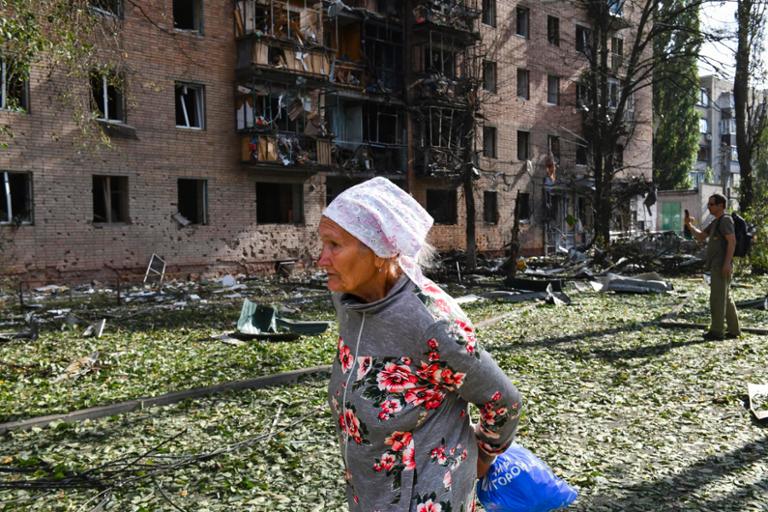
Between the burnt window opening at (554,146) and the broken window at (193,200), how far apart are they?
21.2 meters

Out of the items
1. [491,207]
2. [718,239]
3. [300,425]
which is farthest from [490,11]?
[300,425]

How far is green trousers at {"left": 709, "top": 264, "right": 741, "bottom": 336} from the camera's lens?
9250mm

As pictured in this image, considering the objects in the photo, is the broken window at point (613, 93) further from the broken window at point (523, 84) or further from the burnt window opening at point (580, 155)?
the broken window at point (523, 84)

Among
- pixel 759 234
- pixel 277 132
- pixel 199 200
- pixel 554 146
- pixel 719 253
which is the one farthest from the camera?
pixel 554 146

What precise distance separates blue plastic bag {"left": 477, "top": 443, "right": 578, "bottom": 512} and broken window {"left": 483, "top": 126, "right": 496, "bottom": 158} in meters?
31.6

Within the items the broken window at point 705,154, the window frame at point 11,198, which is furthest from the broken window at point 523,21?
the broken window at point 705,154

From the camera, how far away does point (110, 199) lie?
20281mm

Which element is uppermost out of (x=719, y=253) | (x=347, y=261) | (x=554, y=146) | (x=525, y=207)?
(x=554, y=146)

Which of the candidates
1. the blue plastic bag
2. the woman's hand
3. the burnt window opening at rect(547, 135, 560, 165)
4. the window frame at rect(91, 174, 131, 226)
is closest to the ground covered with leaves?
the blue plastic bag

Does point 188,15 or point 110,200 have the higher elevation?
point 188,15

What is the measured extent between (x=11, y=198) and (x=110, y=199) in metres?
2.78

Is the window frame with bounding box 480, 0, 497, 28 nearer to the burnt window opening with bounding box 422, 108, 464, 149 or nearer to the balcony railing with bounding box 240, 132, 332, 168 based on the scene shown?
the burnt window opening with bounding box 422, 108, 464, 149

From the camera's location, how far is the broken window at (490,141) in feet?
108

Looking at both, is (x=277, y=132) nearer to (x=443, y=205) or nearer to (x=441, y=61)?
(x=441, y=61)
